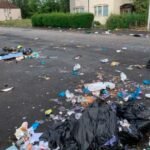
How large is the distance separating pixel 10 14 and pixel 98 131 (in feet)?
167

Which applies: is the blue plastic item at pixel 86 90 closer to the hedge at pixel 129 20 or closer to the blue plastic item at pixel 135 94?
the blue plastic item at pixel 135 94

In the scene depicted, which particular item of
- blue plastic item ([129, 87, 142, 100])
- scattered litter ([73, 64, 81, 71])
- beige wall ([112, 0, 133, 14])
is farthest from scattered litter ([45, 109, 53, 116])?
beige wall ([112, 0, 133, 14])

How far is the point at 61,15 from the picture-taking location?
939 inches

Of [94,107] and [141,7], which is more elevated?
[141,7]

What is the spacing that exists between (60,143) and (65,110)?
133 cm

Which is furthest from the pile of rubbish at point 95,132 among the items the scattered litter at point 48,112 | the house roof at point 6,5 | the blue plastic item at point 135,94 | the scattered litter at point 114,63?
the house roof at point 6,5

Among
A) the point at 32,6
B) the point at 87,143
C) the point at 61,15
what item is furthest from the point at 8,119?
the point at 32,6

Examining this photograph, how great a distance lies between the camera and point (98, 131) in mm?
3203

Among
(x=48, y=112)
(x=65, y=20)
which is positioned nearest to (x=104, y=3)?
(x=65, y=20)

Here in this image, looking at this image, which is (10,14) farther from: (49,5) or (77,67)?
(77,67)

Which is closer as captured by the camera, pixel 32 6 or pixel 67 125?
pixel 67 125

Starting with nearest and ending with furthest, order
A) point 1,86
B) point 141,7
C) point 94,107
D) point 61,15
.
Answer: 1. point 94,107
2. point 1,86
3. point 141,7
4. point 61,15

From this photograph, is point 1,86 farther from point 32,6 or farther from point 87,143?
point 32,6

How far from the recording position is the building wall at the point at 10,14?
163ft
